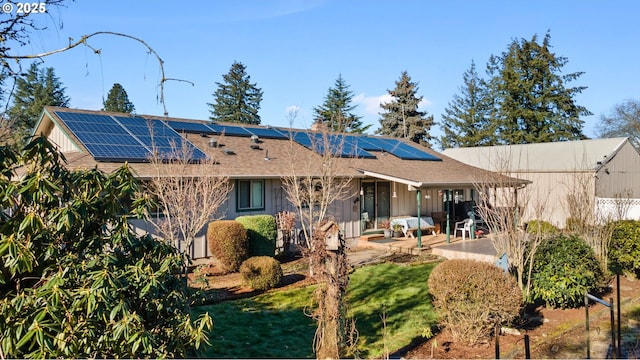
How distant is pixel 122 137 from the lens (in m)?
14.7

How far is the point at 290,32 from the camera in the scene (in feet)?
45.9

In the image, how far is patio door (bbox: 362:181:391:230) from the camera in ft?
61.1

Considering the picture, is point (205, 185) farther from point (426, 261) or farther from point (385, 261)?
point (426, 261)

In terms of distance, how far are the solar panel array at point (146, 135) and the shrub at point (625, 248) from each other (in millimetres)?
8408

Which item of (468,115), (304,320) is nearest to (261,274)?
(304,320)

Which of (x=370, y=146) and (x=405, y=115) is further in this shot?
(x=405, y=115)

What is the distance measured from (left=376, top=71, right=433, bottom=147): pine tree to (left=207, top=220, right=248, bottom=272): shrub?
1349 inches

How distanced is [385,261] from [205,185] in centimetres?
652

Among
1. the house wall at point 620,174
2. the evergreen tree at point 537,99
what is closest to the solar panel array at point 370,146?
the house wall at point 620,174

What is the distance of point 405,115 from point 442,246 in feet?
101

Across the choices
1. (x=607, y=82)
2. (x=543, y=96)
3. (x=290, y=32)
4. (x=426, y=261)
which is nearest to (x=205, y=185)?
(x=290, y=32)

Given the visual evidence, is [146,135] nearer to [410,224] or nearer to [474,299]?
[410,224]

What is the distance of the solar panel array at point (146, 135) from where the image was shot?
13402 mm

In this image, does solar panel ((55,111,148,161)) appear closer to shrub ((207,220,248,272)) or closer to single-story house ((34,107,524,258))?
single-story house ((34,107,524,258))
